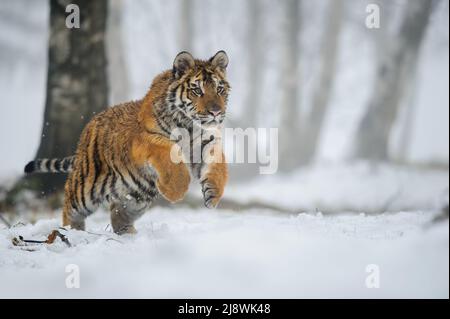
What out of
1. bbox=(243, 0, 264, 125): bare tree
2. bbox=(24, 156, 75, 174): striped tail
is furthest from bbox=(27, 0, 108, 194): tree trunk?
bbox=(243, 0, 264, 125): bare tree

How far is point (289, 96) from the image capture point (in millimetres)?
18328

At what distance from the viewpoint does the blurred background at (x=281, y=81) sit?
7938 millimetres

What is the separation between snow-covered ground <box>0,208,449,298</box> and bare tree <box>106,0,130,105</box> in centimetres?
1073

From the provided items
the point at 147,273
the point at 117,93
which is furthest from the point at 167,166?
the point at 117,93

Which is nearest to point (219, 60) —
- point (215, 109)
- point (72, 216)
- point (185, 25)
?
point (215, 109)

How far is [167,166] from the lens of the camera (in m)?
4.96

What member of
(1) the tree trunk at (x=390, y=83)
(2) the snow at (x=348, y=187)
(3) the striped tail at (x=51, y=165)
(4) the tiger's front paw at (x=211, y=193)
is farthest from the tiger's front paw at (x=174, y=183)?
(1) the tree trunk at (x=390, y=83)

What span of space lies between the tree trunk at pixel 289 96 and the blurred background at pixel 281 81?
0.11 ft

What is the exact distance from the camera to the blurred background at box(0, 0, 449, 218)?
794cm

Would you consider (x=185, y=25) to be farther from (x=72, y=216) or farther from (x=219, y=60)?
(x=72, y=216)

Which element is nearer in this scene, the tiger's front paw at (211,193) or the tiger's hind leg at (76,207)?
the tiger's front paw at (211,193)

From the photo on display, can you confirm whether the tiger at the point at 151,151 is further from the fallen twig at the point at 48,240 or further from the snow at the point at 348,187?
the snow at the point at 348,187

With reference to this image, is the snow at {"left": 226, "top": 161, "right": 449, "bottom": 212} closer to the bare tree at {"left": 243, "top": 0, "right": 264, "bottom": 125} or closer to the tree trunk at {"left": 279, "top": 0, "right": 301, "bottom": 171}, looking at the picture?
the tree trunk at {"left": 279, "top": 0, "right": 301, "bottom": 171}
